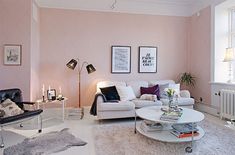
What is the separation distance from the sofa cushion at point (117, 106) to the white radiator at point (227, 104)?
1962 mm

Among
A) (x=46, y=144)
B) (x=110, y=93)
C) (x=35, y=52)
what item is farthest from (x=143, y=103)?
(x=35, y=52)

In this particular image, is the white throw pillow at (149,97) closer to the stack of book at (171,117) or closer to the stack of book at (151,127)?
the stack of book at (151,127)

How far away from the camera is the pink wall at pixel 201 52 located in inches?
186

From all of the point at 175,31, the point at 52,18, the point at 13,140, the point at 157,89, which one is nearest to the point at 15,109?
the point at 13,140

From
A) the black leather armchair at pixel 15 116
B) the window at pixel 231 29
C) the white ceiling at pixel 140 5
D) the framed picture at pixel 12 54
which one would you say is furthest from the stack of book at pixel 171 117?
the white ceiling at pixel 140 5

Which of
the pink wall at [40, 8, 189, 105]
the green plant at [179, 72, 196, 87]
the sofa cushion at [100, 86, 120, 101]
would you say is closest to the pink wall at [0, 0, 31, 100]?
the pink wall at [40, 8, 189, 105]

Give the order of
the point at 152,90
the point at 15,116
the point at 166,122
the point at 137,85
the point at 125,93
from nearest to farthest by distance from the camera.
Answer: the point at 166,122 < the point at 15,116 < the point at 125,93 < the point at 152,90 < the point at 137,85

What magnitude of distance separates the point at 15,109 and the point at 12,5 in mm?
2280

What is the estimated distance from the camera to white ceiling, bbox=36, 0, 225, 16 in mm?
4758

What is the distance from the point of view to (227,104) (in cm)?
392

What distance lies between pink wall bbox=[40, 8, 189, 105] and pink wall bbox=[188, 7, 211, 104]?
324 mm

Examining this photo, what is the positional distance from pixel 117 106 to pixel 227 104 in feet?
7.61

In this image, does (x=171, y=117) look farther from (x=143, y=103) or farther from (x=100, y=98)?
(x=100, y=98)

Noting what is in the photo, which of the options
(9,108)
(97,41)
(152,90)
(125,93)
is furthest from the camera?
(97,41)
